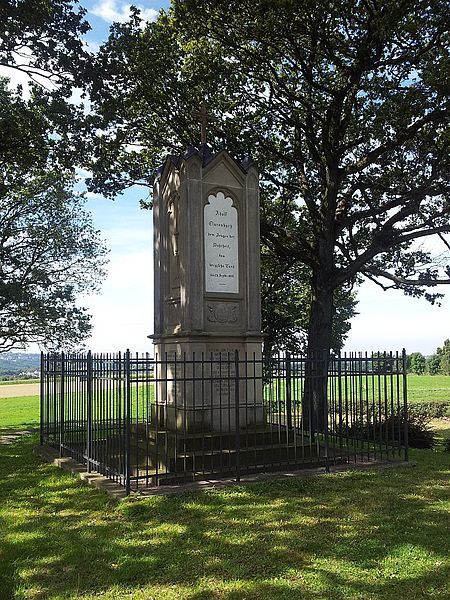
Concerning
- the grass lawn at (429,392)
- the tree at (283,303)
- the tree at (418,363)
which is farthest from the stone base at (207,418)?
the tree at (418,363)

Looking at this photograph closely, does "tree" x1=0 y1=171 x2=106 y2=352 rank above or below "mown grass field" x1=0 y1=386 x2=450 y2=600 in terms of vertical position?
above

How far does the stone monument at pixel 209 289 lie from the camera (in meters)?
9.47

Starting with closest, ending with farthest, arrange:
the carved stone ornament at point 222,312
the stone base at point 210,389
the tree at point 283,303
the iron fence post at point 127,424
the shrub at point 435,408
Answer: the iron fence post at point 127,424
the stone base at point 210,389
the carved stone ornament at point 222,312
the tree at point 283,303
the shrub at point 435,408

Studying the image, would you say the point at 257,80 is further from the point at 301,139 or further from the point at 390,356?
the point at 390,356

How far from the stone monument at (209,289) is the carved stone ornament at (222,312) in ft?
0.06

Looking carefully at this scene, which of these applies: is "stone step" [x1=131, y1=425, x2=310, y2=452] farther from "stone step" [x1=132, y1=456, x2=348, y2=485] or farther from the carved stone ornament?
the carved stone ornament

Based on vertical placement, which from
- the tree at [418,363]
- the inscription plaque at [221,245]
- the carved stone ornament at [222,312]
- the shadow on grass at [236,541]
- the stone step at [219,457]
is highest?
the inscription plaque at [221,245]

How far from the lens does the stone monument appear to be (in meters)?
9.47

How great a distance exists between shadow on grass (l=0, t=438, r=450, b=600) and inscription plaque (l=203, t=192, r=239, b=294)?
12.3 ft

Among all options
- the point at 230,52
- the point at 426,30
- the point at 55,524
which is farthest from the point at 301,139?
the point at 55,524

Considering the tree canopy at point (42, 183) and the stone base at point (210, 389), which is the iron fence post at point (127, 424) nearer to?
the stone base at point (210, 389)

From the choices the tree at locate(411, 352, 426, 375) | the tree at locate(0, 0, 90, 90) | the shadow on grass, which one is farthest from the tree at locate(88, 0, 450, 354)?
the tree at locate(411, 352, 426, 375)

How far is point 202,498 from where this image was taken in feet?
23.6

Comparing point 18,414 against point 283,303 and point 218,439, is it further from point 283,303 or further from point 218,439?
point 218,439
